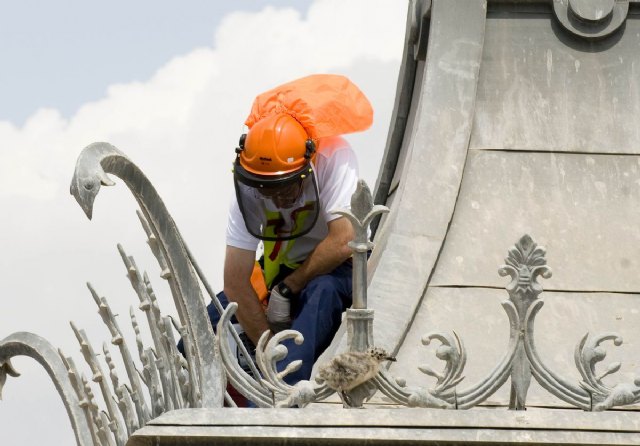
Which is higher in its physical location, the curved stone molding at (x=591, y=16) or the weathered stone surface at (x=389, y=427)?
the curved stone molding at (x=591, y=16)

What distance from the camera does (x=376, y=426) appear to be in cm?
922

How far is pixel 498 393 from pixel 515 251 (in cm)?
118

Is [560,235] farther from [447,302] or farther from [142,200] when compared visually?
[142,200]

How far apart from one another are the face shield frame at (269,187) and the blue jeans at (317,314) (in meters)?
0.31


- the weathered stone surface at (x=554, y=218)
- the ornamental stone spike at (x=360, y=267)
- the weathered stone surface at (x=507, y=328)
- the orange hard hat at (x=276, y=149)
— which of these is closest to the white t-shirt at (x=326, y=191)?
the orange hard hat at (x=276, y=149)

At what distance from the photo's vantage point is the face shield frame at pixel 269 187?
11727mm

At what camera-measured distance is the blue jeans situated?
11.4 m

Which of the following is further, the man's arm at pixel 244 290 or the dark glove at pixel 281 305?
the man's arm at pixel 244 290

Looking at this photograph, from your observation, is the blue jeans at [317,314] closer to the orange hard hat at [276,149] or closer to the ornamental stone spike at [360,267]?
the orange hard hat at [276,149]

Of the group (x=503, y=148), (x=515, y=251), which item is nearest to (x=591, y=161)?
(x=503, y=148)

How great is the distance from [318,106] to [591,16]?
159cm

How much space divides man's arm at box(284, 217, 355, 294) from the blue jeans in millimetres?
46

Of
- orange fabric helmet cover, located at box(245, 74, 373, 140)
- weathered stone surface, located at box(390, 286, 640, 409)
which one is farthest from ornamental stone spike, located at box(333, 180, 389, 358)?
orange fabric helmet cover, located at box(245, 74, 373, 140)

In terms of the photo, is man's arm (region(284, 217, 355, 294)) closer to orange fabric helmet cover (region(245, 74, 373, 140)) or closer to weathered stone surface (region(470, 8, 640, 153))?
orange fabric helmet cover (region(245, 74, 373, 140))
